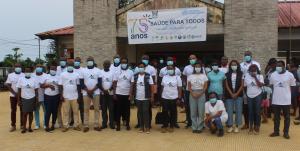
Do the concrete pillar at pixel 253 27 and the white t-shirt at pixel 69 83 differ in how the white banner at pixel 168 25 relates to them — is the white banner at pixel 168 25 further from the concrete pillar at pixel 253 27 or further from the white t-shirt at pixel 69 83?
the white t-shirt at pixel 69 83

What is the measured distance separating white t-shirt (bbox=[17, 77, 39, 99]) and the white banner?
5.58m

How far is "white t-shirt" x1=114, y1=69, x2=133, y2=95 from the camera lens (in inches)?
418

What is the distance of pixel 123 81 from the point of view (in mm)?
10609

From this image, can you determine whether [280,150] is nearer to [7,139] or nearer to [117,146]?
[117,146]

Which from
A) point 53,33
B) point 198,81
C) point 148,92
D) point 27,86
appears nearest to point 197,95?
point 198,81

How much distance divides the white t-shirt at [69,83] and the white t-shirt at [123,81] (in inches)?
40.8

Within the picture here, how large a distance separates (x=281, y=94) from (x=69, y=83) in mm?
5137

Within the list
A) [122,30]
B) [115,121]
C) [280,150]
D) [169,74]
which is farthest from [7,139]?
[122,30]

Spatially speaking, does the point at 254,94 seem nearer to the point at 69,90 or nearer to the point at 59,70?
the point at 69,90

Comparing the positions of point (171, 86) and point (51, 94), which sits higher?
point (171, 86)

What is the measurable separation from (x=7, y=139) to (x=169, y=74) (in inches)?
164

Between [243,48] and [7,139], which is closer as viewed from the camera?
[7,139]

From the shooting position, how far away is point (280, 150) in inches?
328

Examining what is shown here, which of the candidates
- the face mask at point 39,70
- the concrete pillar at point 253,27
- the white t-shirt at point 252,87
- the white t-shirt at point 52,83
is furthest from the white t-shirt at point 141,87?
the concrete pillar at point 253,27
